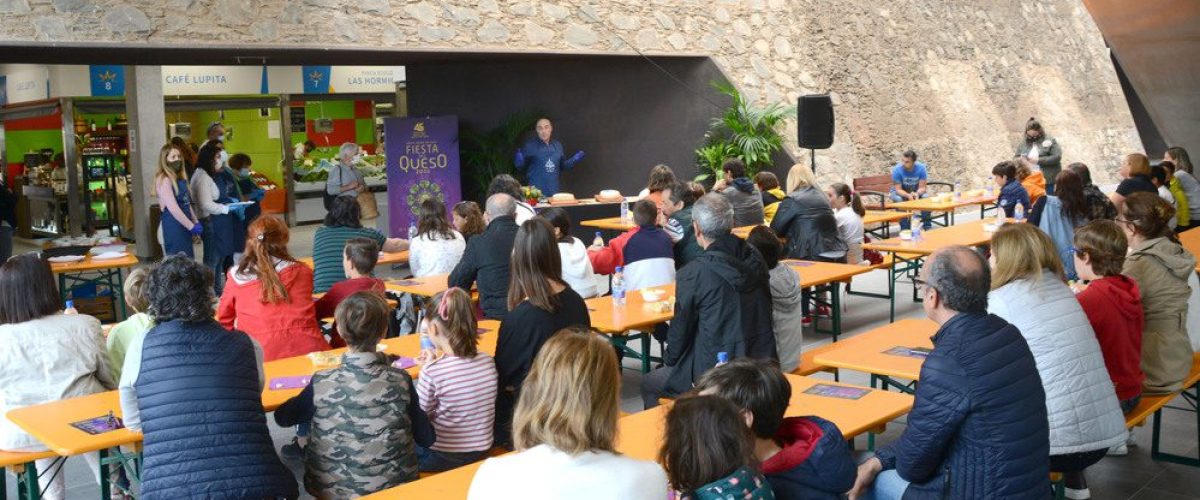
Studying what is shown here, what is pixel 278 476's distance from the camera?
155 inches

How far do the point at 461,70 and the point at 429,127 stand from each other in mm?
1456

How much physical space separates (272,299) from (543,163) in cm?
835

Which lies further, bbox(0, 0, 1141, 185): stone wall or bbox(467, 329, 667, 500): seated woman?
bbox(0, 0, 1141, 185): stone wall

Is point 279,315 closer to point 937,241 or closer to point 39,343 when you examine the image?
point 39,343

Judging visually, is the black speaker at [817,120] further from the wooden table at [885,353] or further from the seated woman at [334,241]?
the wooden table at [885,353]

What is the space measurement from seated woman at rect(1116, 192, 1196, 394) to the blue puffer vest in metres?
3.78

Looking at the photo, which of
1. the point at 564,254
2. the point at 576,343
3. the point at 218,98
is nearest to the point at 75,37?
the point at 564,254

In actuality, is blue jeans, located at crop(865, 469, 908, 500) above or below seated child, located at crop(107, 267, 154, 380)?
below

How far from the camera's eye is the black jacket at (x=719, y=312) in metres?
5.09

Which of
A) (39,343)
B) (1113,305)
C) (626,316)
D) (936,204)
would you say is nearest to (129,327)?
(39,343)

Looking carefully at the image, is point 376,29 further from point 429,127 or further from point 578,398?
point 578,398

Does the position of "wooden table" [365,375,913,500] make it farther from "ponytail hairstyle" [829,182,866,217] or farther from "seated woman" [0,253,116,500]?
"ponytail hairstyle" [829,182,866,217]

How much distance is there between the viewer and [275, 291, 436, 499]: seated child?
407 centimetres

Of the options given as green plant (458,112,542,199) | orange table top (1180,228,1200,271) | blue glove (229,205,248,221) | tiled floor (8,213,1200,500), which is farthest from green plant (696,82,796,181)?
tiled floor (8,213,1200,500)
